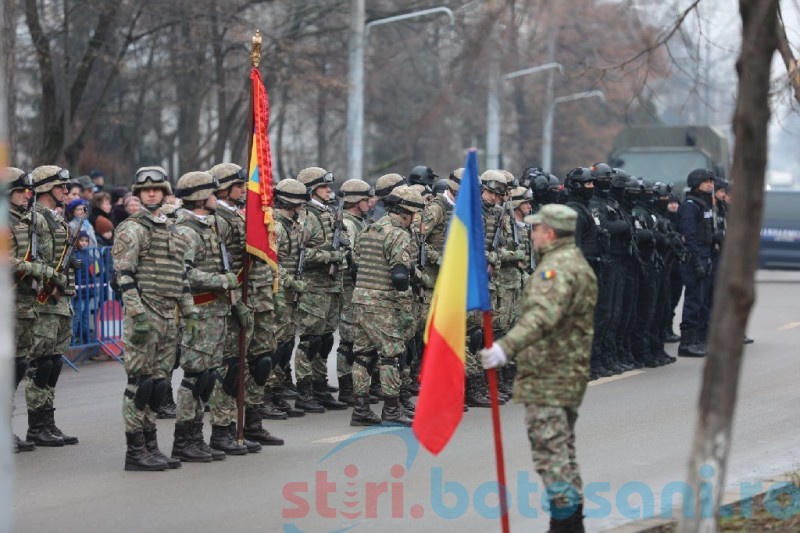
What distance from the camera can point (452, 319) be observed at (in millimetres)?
7430

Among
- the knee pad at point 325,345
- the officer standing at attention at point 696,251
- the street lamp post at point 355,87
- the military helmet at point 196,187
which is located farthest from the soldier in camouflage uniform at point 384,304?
the street lamp post at point 355,87

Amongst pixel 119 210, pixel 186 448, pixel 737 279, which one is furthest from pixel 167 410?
pixel 737 279

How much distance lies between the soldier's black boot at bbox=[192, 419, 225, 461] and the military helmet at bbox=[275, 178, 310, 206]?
2.49m

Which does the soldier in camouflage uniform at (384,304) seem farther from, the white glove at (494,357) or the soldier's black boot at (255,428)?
the white glove at (494,357)

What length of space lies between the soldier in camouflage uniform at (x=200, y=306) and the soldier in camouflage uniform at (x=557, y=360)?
10.4ft

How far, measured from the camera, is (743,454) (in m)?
10.7

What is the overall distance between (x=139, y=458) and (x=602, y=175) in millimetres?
6893

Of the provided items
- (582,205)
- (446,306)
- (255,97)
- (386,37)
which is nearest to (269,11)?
(386,37)

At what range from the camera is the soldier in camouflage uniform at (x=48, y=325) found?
10.9 m

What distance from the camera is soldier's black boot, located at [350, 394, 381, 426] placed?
1191 centimetres

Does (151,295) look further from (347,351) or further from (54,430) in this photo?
(347,351)

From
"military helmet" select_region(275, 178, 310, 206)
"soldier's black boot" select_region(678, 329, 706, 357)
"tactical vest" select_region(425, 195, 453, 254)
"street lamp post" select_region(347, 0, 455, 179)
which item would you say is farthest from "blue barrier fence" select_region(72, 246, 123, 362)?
"street lamp post" select_region(347, 0, 455, 179)

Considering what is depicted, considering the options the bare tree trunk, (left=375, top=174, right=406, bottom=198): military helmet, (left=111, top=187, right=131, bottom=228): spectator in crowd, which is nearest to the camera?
the bare tree trunk

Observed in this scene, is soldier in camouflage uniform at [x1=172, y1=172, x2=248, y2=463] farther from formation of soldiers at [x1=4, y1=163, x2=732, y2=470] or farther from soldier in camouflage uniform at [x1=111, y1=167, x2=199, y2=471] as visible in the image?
soldier in camouflage uniform at [x1=111, y1=167, x2=199, y2=471]
